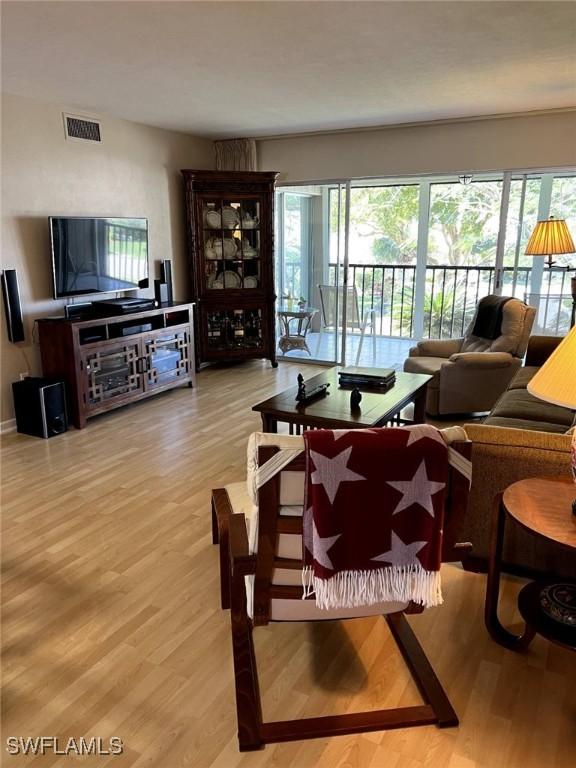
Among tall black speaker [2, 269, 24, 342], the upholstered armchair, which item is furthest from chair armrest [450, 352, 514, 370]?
tall black speaker [2, 269, 24, 342]

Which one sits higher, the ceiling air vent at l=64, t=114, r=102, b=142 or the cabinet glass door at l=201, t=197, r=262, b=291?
the ceiling air vent at l=64, t=114, r=102, b=142

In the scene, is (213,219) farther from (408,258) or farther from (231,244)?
(408,258)

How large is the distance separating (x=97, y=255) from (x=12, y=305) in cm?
85

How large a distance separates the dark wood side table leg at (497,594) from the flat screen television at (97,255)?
11.9ft

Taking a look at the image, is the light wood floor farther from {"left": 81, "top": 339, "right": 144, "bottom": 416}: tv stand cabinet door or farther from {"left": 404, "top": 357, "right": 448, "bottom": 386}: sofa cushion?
{"left": 404, "top": 357, "right": 448, "bottom": 386}: sofa cushion

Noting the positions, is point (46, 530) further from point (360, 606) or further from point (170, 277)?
point (170, 277)

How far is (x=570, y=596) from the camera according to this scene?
180 centimetres

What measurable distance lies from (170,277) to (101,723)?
14.6 feet

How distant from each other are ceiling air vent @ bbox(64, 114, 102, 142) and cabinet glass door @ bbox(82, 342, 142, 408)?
1.70m

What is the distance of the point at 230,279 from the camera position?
19.7 ft

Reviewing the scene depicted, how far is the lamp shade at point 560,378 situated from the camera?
1.60m

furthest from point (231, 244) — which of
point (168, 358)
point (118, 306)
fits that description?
point (118, 306)

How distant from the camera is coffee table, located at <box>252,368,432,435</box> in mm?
2879

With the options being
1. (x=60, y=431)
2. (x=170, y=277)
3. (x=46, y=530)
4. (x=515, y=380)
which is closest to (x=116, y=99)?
(x=170, y=277)
